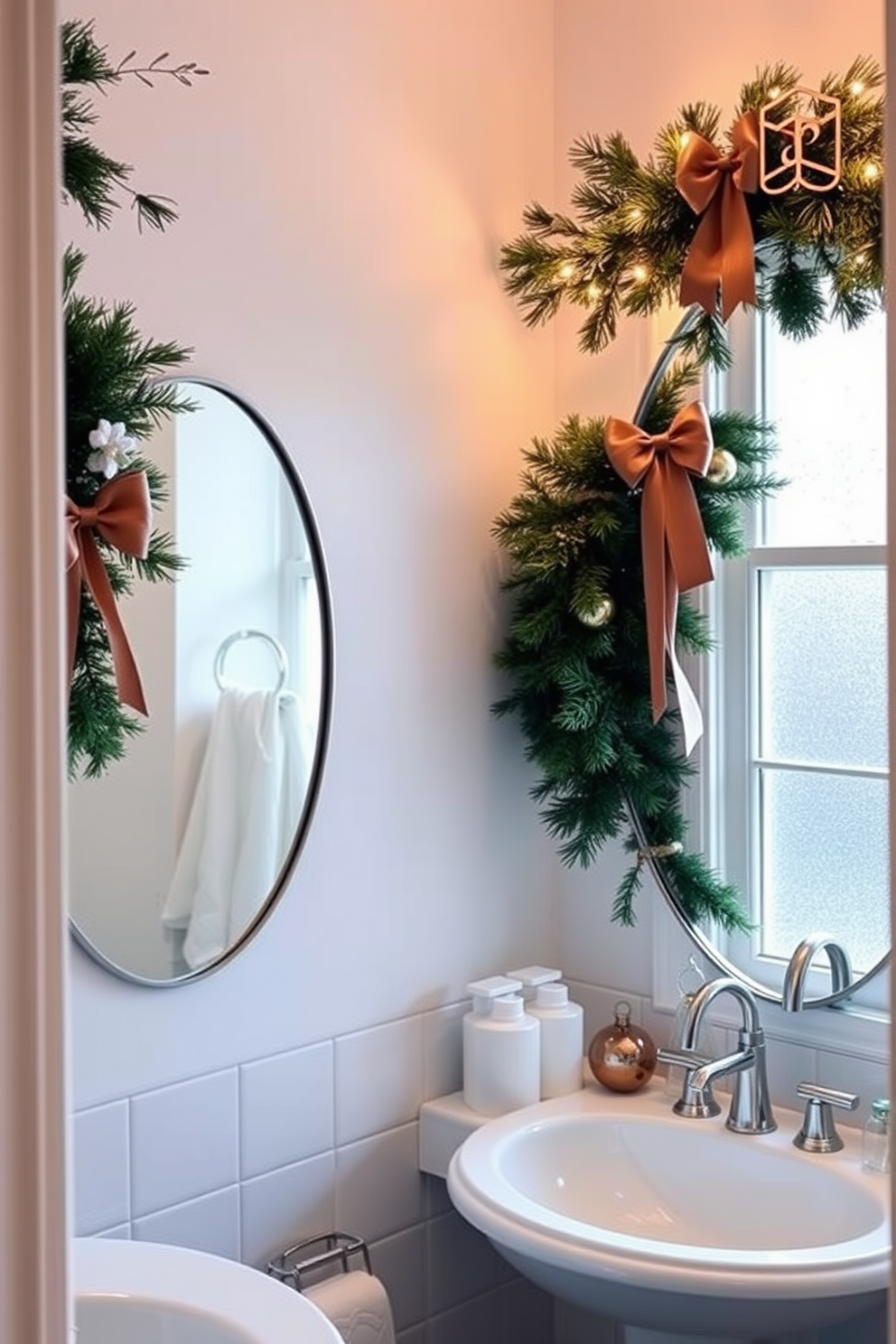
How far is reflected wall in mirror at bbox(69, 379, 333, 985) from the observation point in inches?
60.4

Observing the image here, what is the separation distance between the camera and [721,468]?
182cm

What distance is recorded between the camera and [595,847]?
1954 mm

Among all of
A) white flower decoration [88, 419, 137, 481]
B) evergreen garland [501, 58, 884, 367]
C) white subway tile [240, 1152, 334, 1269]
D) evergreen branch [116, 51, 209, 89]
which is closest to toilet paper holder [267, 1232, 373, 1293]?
white subway tile [240, 1152, 334, 1269]

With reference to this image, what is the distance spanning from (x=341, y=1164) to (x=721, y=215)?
1282mm

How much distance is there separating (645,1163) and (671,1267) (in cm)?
37

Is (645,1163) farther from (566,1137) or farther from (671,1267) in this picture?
(671,1267)

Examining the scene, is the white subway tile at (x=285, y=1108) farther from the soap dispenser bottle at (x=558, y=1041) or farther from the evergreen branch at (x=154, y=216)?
the evergreen branch at (x=154, y=216)

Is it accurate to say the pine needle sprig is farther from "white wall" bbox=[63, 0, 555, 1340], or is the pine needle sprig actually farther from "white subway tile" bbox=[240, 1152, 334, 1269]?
"white subway tile" bbox=[240, 1152, 334, 1269]

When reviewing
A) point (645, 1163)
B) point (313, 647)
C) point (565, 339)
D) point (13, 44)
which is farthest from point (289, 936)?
point (13, 44)

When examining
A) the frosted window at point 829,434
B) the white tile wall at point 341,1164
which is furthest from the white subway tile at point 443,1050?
the frosted window at point 829,434

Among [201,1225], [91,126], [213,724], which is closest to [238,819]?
[213,724]

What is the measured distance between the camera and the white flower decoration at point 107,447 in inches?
51.1

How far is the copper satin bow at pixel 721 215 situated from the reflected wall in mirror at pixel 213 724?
0.55 metres

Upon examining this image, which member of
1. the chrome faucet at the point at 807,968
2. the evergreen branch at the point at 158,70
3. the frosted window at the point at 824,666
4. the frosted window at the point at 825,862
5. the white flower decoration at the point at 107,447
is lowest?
the chrome faucet at the point at 807,968
